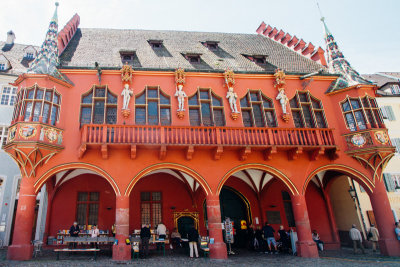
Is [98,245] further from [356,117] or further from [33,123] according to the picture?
[356,117]

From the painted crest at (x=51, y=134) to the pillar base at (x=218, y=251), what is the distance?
8.46m

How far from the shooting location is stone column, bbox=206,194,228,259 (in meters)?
11.6

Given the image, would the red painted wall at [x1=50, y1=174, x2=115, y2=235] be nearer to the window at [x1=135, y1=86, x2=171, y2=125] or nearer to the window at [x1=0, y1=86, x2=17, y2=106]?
the window at [x1=135, y1=86, x2=171, y2=125]

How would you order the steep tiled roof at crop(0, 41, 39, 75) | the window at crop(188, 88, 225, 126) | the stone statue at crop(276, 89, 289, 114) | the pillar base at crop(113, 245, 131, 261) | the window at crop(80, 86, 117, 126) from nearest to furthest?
the pillar base at crop(113, 245, 131, 261)
the window at crop(80, 86, 117, 126)
the window at crop(188, 88, 225, 126)
the stone statue at crop(276, 89, 289, 114)
the steep tiled roof at crop(0, 41, 39, 75)

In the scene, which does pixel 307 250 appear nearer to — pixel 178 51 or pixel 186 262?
pixel 186 262

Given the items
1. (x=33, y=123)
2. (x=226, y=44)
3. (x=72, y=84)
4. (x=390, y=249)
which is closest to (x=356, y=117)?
(x=390, y=249)

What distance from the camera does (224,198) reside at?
17062 mm

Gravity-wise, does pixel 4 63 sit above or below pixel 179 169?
above

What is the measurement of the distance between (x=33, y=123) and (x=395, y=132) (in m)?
23.2

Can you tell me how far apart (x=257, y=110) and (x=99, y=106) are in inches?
332

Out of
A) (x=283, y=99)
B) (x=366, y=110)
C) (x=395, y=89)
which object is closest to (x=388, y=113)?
(x=395, y=89)

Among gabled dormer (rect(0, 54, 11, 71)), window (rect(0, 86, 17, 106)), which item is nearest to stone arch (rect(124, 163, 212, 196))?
window (rect(0, 86, 17, 106))

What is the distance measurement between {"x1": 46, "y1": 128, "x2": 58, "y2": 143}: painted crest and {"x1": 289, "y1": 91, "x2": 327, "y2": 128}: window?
39.7ft

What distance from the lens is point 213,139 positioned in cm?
1282
